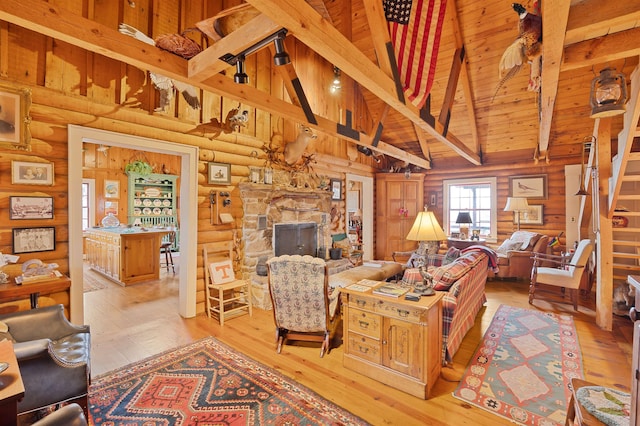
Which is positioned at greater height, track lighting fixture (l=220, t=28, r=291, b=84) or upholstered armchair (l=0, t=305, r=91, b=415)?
track lighting fixture (l=220, t=28, r=291, b=84)

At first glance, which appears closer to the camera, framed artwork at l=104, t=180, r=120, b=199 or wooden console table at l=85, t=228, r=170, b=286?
wooden console table at l=85, t=228, r=170, b=286

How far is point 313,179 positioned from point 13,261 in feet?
14.1

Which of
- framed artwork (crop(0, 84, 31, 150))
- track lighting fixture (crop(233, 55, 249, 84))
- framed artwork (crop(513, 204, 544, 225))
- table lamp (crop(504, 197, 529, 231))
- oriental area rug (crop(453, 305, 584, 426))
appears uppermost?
track lighting fixture (crop(233, 55, 249, 84))

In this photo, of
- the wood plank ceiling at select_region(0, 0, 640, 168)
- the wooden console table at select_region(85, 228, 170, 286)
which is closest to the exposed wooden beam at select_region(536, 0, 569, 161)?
the wood plank ceiling at select_region(0, 0, 640, 168)

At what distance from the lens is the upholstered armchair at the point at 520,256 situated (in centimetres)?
578

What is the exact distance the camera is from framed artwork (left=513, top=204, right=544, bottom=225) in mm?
6359

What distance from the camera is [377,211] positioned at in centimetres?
784

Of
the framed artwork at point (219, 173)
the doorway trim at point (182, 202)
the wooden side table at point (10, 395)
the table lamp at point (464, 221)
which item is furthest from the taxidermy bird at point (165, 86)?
the table lamp at point (464, 221)

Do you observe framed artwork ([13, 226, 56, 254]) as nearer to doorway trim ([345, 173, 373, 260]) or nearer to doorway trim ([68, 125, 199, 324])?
doorway trim ([68, 125, 199, 324])

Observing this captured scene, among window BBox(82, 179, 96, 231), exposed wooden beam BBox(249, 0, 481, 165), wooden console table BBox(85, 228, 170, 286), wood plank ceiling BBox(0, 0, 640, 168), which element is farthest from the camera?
window BBox(82, 179, 96, 231)

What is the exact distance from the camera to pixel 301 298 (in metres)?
2.98

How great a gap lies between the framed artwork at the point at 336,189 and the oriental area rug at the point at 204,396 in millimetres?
4252

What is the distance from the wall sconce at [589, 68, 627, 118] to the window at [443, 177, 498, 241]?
4.95 m

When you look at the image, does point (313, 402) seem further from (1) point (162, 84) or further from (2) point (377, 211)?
(2) point (377, 211)
